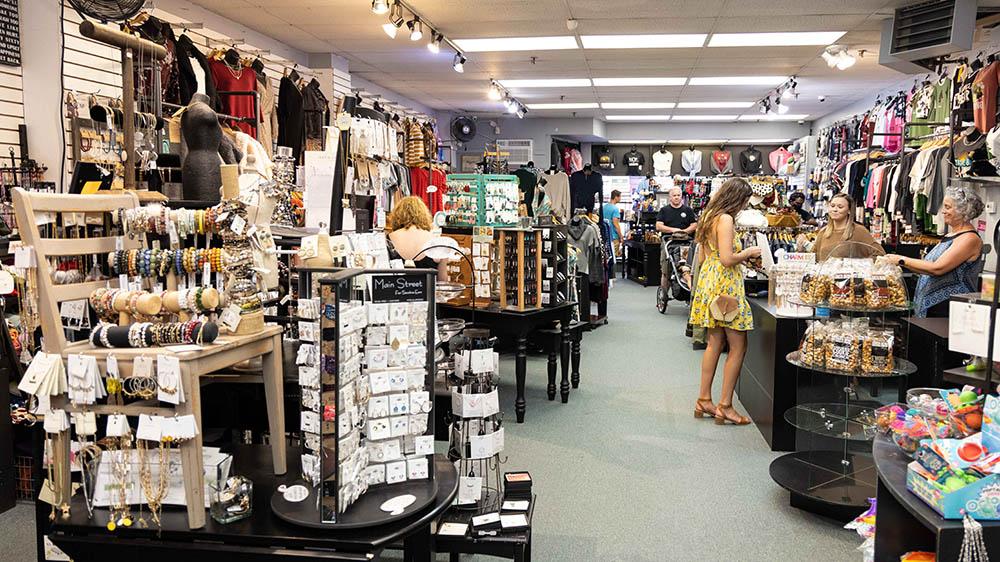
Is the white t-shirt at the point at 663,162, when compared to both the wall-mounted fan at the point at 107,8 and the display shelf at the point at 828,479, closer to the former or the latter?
the display shelf at the point at 828,479

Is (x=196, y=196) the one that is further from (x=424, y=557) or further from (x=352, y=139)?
(x=352, y=139)

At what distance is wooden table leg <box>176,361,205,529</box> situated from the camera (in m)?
A: 2.08

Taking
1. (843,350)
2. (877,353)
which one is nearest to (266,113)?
(843,350)

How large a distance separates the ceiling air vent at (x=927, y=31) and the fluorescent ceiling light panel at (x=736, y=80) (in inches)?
129

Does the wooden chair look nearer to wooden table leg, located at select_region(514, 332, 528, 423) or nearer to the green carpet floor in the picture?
→ the green carpet floor

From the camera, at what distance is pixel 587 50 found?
8.36 metres

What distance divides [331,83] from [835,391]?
263 inches

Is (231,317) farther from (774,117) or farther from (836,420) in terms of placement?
(774,117)

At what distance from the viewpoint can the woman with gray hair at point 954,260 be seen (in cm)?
450

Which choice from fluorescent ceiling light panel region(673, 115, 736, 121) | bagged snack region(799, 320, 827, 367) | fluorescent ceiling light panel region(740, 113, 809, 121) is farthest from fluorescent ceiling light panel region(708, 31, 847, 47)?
fluorescent ceiling light panel region(673, 115, 736, 121)

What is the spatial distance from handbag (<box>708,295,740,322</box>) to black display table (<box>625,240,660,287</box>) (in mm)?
8662

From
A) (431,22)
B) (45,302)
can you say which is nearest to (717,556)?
(45,302)

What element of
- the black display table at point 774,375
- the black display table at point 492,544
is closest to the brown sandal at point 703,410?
the black display table at point 774,375

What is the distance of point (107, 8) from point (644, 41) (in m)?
5.62
